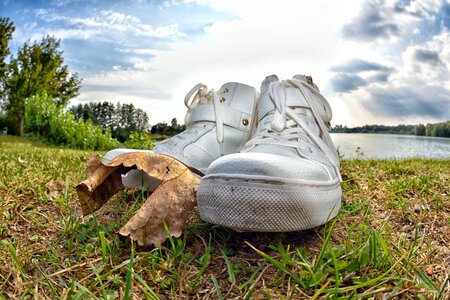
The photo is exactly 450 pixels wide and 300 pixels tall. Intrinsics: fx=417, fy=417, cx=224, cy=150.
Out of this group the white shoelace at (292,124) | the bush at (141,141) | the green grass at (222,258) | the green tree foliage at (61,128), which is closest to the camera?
the green grass at (222,258)

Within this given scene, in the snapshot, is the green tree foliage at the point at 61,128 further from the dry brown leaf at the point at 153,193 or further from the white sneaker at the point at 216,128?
the dry brown leaf at the point at 153,193

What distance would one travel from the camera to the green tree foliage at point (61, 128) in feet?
51.9

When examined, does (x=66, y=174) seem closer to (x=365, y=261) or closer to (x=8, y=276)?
(x=8, y=276)

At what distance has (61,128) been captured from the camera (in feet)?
54.7

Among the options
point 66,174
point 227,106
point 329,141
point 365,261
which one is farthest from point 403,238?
point 66,174

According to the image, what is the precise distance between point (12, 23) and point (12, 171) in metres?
28.2

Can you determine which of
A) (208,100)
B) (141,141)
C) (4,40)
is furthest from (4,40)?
(208,100)

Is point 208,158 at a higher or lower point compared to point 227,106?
lower

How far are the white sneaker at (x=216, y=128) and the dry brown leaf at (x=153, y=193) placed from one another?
0.37 m

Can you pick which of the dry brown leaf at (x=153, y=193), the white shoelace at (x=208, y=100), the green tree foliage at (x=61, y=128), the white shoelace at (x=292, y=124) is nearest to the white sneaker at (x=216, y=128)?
the white shoelace at (x=208, y=100)

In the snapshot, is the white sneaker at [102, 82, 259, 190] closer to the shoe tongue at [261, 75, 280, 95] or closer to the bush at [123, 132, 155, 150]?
the shoe tongue at [261, 75, 280, 95]

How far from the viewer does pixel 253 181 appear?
1.40 metres

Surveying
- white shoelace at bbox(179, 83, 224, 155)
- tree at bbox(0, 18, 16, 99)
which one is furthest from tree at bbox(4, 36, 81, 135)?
white shoelace at bbox(179, 83, 224, 155)

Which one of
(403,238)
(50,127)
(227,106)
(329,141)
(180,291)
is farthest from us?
(50,127)
